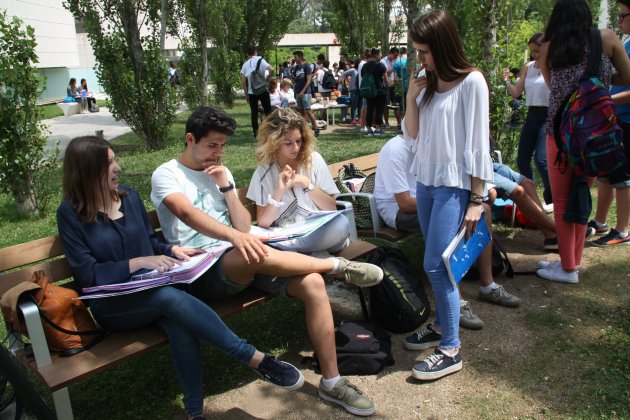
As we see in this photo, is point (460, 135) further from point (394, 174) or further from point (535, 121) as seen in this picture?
point (535, 121)

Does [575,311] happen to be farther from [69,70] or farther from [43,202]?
[69,70]

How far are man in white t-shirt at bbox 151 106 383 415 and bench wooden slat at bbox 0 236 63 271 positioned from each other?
56 centimetres

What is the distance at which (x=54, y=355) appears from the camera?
8.02 ft

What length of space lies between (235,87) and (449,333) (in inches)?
756

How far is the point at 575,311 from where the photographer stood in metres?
3.52

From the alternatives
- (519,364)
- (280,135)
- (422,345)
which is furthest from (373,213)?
(519,364)

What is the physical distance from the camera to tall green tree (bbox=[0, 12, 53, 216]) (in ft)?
18.7

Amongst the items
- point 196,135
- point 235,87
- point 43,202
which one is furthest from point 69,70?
point 196,135

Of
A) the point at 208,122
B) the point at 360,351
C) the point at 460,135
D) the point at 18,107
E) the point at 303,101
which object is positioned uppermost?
the point at 303,101

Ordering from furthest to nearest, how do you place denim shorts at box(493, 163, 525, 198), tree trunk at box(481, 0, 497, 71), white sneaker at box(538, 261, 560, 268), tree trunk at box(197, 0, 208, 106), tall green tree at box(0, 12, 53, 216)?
tree trunk at box(197, 0, 208, 106)
tree trunk at box(481, 0, 497, 71)
tall green tree at box(0, 12, 53, 216)
denim shorts at box(493, 163, 525, 198)
white sneaker at box(538, 261, 560, 268)

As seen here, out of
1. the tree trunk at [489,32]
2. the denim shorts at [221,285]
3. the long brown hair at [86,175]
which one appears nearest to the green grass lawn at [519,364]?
the denim shorts at [221,285]

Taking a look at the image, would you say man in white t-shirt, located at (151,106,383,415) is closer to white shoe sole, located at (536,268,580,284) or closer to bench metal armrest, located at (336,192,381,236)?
bench metal armrest, located at (336,192,381,236)

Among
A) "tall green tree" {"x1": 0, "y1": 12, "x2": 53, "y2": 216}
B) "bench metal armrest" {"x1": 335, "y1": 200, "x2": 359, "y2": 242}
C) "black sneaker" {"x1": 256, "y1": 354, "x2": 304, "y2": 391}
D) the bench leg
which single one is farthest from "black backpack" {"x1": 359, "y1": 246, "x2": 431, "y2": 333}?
"tall green tree" {"x1": 0, "y1": 12, "x2": 53, "y2": 216}

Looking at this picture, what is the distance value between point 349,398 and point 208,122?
1.64 meters
